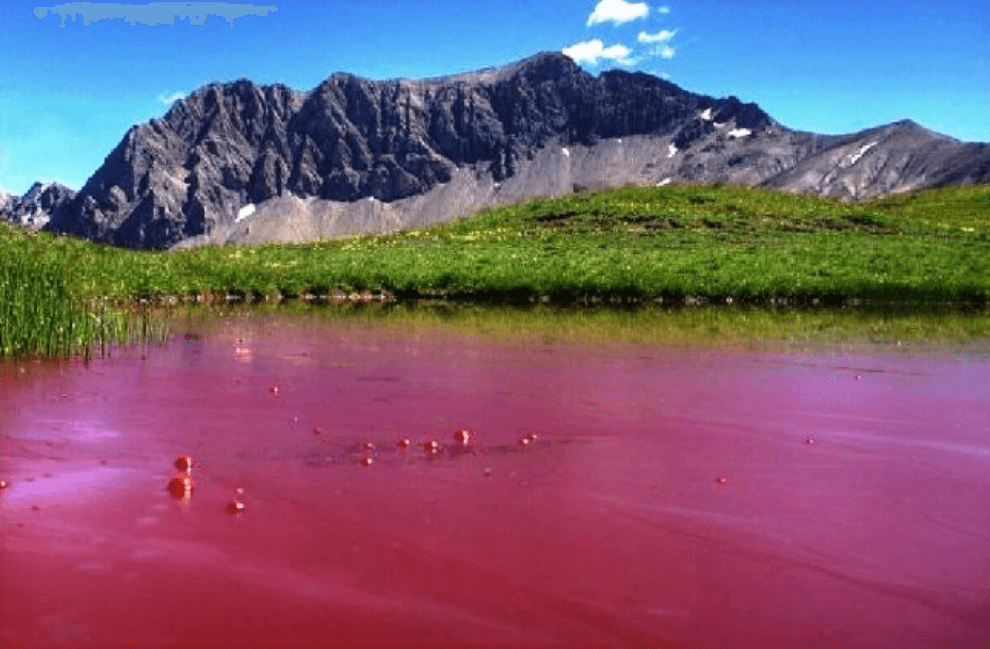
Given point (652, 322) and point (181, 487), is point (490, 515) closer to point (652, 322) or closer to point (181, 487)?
point (181, 487)

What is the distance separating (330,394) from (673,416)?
480cm

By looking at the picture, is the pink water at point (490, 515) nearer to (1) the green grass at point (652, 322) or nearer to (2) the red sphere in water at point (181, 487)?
(2) the red sphere in water at point (181, 487)

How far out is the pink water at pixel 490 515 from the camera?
18.5 ft

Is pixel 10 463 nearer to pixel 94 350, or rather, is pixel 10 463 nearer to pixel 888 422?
pixel 94 350

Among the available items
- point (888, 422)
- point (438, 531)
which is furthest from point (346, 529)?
point (888, 422)

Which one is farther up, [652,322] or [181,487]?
[652,322]

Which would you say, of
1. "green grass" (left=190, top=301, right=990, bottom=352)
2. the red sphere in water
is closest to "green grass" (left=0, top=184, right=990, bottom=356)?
"green grass" (left=190, top=301, right=990, bottom=352)

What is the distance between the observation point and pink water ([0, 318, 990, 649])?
18.5ft

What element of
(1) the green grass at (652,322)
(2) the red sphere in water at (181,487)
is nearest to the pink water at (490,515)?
(2) the red sphere in water at (181,487)

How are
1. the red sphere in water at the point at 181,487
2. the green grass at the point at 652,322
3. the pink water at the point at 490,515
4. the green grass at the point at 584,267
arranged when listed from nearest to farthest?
the pink water at the point at 490,515 < the red sphere in water at the point at 181,487 < the green grass at the point at 652,322 < the green grass at the point at 584,267

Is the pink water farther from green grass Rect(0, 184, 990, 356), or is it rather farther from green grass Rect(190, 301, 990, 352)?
green grass Rect(0, 184, 990, 356)

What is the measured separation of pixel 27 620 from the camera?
5.41 m

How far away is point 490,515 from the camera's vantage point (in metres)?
7.73

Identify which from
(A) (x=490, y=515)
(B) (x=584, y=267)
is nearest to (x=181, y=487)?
(A) (x=490, y=515)
